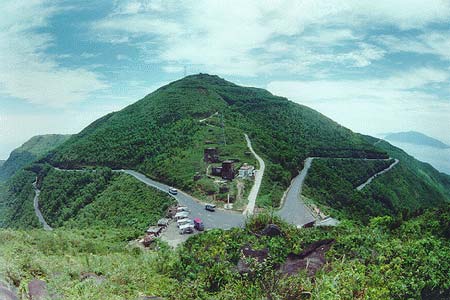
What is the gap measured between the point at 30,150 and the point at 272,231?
145 metres

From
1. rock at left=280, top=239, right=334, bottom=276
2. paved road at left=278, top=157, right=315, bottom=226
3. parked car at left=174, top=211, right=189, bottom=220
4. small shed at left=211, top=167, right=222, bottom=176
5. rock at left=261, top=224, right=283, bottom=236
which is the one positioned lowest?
paved road at left=278, top=157, right=315, bottom=226

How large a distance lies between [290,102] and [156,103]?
4184 centimetres

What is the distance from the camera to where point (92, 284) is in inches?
384

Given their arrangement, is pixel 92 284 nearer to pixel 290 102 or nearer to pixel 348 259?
pixel 348 259

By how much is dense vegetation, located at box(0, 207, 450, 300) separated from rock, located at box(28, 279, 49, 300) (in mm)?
167

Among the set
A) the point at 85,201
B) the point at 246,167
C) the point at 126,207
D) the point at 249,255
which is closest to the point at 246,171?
the point at 246,167

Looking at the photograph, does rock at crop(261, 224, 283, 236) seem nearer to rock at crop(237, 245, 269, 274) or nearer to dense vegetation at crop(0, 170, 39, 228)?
rock at crop(237, 245, 269, 274)

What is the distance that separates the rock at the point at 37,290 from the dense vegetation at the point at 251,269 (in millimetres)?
167

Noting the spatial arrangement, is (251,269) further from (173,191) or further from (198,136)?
(198,136)

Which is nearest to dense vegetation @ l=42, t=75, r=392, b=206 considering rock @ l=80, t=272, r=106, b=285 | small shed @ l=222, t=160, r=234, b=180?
small shed @ l=222, t=160, r=234, b=180

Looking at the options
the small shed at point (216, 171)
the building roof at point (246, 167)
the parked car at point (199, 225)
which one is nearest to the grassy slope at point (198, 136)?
the building roof at point (246, 167)

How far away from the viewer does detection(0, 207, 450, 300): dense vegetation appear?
9695mm

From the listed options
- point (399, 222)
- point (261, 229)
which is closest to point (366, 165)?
point (399, 222)

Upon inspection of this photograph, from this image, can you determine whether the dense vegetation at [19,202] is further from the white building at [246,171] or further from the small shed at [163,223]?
the white building at [246,171]
